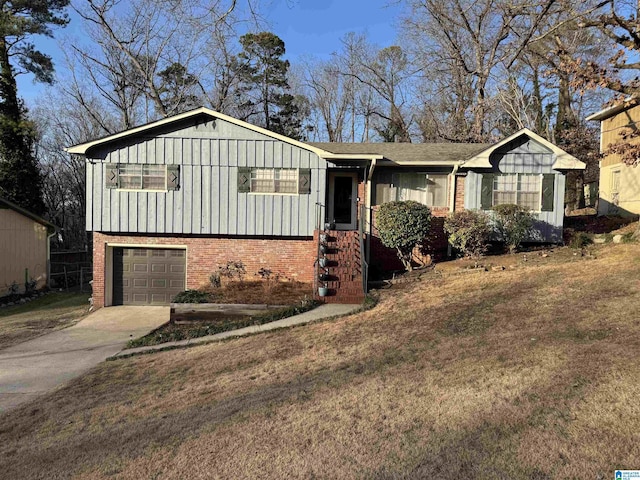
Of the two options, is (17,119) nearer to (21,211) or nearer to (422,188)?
(21,211)

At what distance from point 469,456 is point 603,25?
10.2m

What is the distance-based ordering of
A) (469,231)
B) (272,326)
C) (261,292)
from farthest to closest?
(469,231) → (261,292) → (272,326)

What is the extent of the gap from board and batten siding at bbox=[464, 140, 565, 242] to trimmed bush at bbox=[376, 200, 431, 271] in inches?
90.3

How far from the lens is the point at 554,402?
12.5 ft

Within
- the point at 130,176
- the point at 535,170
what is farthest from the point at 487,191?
the point at 130,176

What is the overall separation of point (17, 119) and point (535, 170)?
23.0 meters

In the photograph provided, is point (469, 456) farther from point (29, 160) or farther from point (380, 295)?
point (29, 160)

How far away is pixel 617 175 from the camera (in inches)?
659

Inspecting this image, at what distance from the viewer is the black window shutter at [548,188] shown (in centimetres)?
1232

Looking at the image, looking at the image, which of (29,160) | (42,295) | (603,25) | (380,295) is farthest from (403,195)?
(29,160)

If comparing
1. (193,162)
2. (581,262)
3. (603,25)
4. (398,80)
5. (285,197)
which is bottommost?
(581,262)

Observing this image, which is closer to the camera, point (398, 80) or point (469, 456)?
point (469, 456)

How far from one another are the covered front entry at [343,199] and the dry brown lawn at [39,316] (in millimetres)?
7939

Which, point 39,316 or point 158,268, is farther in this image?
point 158,268
